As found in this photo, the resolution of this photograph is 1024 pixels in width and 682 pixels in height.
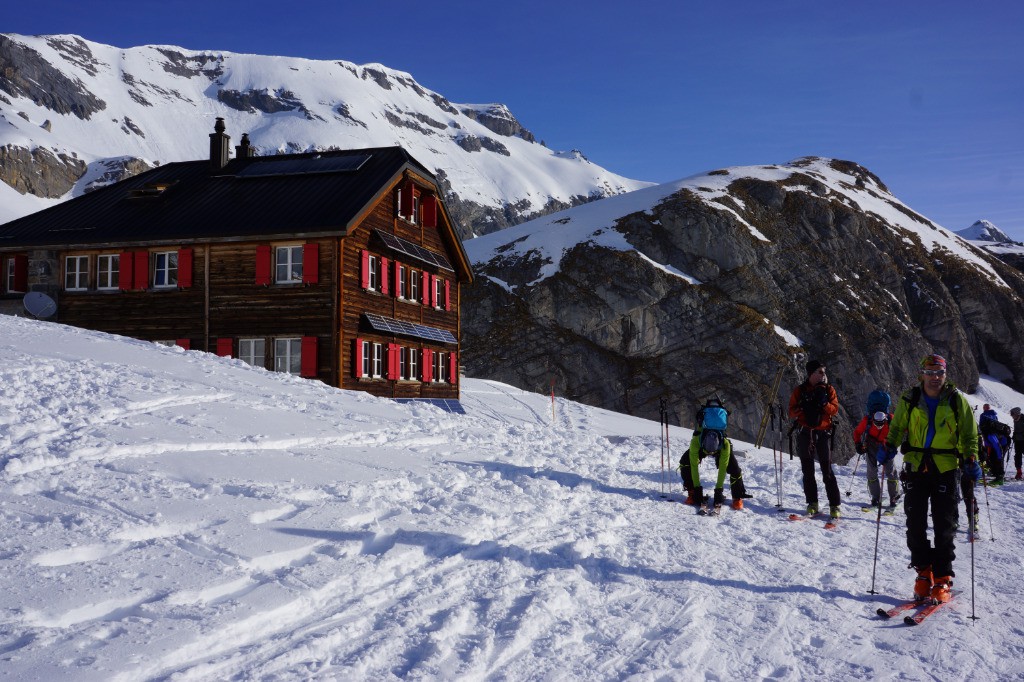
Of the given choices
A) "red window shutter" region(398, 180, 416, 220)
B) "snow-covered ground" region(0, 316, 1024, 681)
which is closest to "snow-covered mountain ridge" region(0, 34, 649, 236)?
"red window shutter" region(398, 180, 416, 220)

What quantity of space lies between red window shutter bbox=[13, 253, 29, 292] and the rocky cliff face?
29207 millimetres

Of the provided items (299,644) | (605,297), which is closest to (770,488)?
(299,644)

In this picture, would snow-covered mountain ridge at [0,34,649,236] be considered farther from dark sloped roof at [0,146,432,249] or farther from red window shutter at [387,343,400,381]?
red window shutter at [387,343,400,381]

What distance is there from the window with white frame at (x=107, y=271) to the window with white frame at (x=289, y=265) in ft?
→ 18.2

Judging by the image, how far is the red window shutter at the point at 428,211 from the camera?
94.2 ft

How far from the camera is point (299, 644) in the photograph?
450 cm

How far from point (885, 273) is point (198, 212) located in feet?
170

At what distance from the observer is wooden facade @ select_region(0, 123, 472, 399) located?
75.4ft

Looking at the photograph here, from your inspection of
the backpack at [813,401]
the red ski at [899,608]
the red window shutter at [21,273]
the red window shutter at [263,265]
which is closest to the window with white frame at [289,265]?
the red window shutter at [263,265]

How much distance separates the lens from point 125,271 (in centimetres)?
2417

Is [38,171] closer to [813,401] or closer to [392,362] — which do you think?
[392,362]

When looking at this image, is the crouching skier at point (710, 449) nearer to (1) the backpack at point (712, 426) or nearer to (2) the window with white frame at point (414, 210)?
(1) the backpack at point (712, 426)

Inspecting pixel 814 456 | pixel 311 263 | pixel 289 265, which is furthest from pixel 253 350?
pixel 814 456

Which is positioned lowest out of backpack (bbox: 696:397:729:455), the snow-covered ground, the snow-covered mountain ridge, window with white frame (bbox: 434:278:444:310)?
the snow-covered ground
